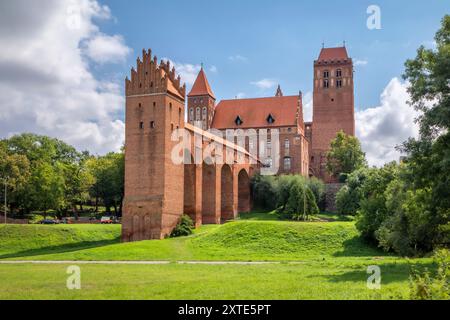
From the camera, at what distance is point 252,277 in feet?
58.5

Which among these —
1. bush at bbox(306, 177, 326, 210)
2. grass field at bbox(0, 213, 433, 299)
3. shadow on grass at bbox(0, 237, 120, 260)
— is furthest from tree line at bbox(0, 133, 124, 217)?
bush at bbox(306, 177, 326, 210)

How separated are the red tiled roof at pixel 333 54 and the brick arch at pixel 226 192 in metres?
33.5

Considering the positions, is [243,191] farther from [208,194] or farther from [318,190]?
[208,194]

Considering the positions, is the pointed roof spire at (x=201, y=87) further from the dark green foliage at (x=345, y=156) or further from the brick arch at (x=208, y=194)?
the brick arch at (x=208, y=194)

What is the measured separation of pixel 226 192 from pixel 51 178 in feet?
68.2

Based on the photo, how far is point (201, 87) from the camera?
8106 centimetres

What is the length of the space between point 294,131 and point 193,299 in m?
64.0

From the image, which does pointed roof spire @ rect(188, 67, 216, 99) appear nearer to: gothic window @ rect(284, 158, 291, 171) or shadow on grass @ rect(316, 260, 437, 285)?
gothic window @ rect(284, 158, 291, 171)

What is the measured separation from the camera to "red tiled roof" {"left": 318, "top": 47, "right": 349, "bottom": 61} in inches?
3346

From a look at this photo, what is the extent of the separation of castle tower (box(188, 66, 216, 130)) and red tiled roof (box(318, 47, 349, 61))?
1894 cm

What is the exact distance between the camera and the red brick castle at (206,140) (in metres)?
44.4

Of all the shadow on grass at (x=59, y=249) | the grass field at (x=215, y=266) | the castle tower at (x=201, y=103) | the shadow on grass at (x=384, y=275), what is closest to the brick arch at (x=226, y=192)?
the grass field at (x=215, y=266)
